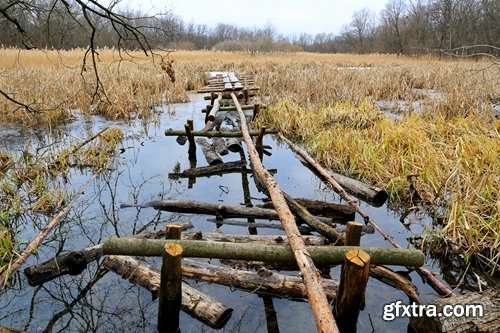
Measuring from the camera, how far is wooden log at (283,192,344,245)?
4.19m

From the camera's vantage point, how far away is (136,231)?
195 inches

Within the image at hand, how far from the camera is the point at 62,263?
3.81 meters

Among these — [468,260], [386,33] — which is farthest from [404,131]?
[386,33]

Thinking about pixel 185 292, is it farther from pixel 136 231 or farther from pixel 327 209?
→ pixel 327 209

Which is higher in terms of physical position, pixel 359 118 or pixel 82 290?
pixel 359 118

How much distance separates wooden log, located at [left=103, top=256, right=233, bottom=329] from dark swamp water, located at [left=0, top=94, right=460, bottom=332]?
0.42 feet

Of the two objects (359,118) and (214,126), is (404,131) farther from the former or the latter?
(214,126)

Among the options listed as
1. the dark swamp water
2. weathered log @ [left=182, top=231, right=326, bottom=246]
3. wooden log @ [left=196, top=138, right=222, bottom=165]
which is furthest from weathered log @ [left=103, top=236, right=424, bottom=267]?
wooden log @ [left=196, top=138, right=222, bottom=165]

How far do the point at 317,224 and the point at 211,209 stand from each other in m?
1.53

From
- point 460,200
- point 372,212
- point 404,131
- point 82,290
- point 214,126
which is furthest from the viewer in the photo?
point 214,126

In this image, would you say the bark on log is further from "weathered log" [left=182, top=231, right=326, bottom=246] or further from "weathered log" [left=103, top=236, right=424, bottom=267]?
"weathered log" [left=103, top=236, right=424, bottom=267]

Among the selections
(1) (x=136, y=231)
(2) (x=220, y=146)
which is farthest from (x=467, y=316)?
(2) (x=220, y=146)

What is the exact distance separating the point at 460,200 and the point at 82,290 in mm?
4123

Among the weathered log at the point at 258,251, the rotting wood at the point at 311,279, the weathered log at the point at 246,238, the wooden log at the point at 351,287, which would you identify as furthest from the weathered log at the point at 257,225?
the weathered log at the point at 258,251
